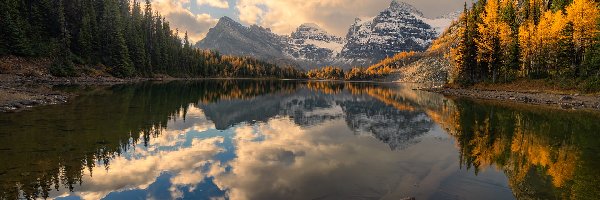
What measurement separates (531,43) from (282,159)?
7893 cm

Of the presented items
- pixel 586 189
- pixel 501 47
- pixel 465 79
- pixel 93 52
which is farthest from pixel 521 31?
pixel 93 52

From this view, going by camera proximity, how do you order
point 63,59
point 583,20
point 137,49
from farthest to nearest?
point 137,49 → point 63,59 → point 583,20

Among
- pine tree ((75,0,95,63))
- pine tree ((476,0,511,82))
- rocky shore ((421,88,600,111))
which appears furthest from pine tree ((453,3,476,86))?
pine tree ((75,0,95,63))

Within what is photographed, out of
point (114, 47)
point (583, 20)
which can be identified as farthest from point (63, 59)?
point (583, 20)

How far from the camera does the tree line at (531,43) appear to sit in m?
68.2

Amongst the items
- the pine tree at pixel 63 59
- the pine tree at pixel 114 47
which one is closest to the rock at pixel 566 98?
the pine tree at pixel 63 59

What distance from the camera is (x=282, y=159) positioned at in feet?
70.3

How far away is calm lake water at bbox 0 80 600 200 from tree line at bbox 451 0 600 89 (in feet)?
142

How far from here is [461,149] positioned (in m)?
25.3

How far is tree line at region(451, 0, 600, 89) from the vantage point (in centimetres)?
6825

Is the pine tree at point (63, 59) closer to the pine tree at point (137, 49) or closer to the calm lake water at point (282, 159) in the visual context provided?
the pine tree at point (137, 49)

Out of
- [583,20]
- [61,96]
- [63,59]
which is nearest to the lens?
[61,96]

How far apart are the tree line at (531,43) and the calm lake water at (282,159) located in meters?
43.2

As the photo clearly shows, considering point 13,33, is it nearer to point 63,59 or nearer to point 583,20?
point 63,59
